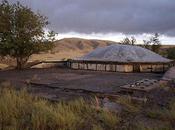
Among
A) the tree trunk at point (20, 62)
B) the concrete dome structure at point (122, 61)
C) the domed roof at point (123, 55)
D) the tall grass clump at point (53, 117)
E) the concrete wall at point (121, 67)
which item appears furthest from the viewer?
the tree trunk at point (20, 62)

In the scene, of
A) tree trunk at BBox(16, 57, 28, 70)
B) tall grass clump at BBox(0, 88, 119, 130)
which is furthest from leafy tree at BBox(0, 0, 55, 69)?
tall grass clump at BBox(0, 88, 119, 130)

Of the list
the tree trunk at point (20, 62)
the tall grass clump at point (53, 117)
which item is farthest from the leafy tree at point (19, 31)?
the tall grass clump at point (53, 117)

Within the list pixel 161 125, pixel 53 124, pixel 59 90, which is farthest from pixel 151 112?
pixel 59 90

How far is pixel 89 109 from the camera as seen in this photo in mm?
8945

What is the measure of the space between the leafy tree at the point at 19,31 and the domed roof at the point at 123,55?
13.0 feet

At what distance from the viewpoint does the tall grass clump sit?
25.0ft

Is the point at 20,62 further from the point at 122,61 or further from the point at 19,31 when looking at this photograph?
the point at 122,61

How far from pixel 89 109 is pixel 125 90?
388 centimetres

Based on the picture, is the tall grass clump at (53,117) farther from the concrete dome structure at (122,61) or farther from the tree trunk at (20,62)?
A: the tree trunk at (20,62)

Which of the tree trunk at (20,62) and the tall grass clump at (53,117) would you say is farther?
the tree trunk at (20,62)

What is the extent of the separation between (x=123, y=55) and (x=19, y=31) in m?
7.66

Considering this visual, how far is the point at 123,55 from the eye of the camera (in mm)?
25156

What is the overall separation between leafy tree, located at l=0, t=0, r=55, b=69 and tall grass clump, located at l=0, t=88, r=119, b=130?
49.6 feet

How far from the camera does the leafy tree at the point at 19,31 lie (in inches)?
Result: 943
